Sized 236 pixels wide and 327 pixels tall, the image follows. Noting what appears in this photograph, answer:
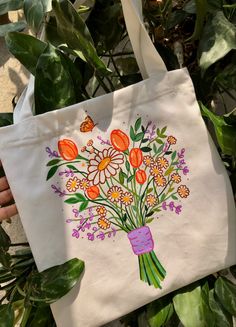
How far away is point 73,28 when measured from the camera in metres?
0.65

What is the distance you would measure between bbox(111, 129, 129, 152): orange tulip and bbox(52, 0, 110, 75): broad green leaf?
0.11 metres

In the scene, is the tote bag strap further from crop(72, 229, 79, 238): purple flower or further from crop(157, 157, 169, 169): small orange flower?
crop(72, 229, 79, 238): purple flower

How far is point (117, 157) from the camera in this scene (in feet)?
2.24

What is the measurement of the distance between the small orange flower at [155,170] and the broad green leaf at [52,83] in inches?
6.6

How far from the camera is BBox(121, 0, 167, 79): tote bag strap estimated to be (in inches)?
24.9

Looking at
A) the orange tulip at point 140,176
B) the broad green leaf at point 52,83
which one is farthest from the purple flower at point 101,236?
the broad green leaf at point 52,83

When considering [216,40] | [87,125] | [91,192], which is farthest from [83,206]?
[216,40]

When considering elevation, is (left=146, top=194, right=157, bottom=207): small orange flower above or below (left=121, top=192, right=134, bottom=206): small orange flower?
below

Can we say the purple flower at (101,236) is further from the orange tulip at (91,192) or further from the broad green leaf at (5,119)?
the broad green leaf at (5,119)

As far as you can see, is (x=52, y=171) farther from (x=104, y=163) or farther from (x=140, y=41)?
(x=140, y=41)

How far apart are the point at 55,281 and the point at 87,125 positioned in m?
0.25

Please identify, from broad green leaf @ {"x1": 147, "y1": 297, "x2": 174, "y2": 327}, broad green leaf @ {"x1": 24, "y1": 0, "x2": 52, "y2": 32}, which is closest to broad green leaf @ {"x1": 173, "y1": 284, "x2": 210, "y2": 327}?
broad green leaf @ {"x1": 147, "y1": 297, "x2": 174, "y2": 327}

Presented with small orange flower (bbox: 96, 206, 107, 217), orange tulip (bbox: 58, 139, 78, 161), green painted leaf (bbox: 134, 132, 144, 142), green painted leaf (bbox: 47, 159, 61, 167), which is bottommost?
small orange flower (bbox: 96, 206, 107, 217)

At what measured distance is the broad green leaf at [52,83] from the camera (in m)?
0.65
